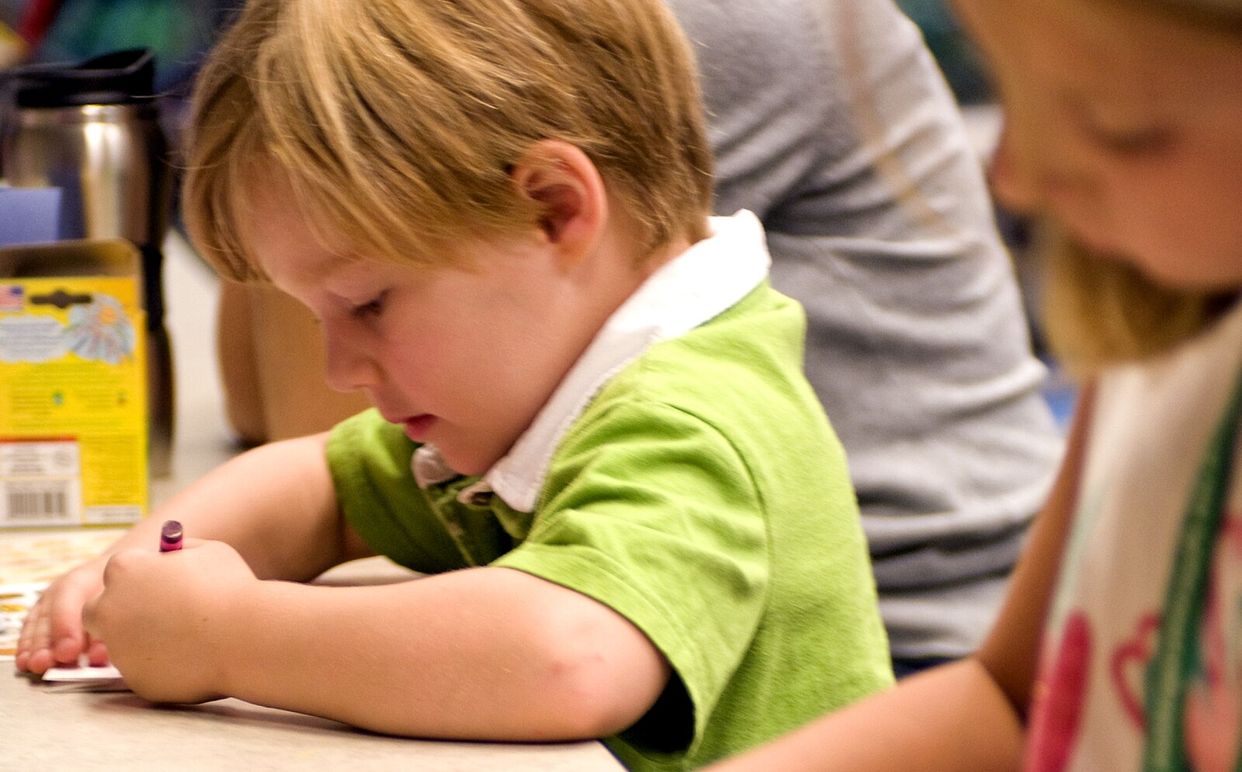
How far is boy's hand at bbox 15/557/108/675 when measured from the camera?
2.77ft

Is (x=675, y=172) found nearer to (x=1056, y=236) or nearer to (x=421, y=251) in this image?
(x=421, y=251)

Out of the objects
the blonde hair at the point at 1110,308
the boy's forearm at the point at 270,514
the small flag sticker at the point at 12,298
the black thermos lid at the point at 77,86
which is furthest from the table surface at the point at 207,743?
the black thermos lid at the point at 77,86

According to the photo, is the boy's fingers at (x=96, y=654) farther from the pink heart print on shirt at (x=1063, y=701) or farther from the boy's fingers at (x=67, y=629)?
the pink heart print on shirt at (x=1063, y=701)

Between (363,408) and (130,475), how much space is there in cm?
20

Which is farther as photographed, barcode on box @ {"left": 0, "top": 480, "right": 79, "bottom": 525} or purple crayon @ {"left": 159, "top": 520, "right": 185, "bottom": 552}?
barcode on box @ {"left": 0, "top": 480, "right": 79, "bottom": 525}

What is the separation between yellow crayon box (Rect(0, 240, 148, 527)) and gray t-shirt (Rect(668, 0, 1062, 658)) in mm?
505

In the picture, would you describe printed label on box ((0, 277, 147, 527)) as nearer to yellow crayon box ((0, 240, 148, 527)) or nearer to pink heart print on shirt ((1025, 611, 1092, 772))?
yellow crayon box ((0, 240, 148, 527))

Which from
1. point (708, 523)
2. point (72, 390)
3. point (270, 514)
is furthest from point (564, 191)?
point (72, 390)

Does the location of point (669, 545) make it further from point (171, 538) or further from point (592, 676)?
point (171, 538)

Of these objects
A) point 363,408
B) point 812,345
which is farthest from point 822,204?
point 363,408

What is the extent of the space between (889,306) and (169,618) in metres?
0.68

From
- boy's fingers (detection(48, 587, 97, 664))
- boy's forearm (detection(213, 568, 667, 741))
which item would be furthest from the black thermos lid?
boy's forearm (detection(213, 568, 667, 741))

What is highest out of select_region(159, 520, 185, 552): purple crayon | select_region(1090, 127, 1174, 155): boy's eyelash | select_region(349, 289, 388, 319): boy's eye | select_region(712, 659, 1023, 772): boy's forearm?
select_region(1090, 127, 1174, 155): boy's eyelash

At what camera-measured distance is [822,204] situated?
1.22 metres
